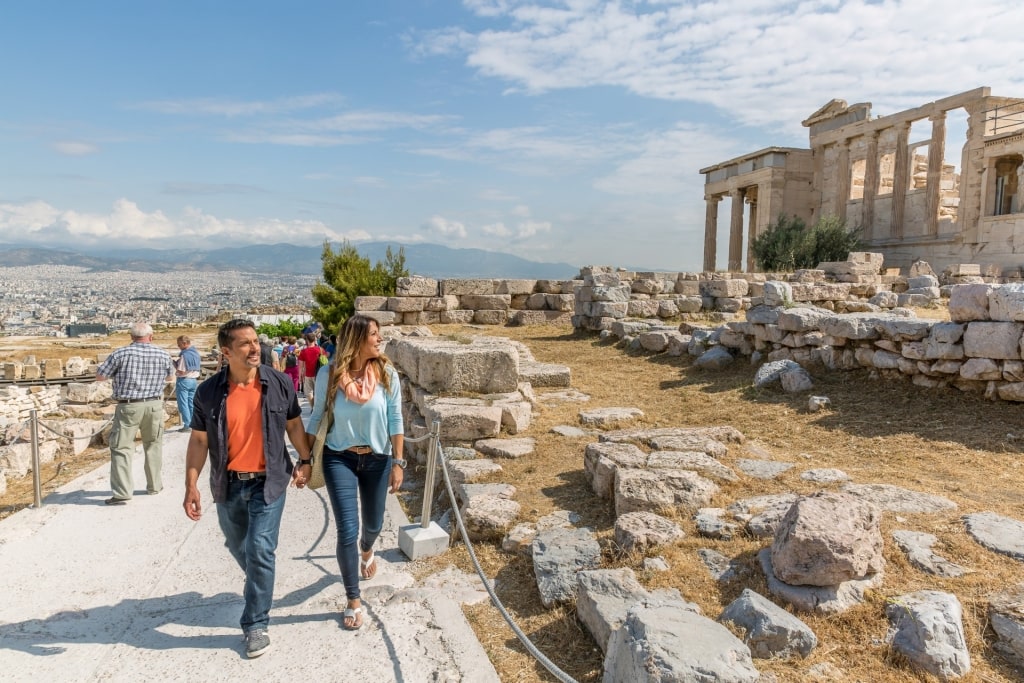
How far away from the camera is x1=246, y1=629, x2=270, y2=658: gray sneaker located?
372 centimetres

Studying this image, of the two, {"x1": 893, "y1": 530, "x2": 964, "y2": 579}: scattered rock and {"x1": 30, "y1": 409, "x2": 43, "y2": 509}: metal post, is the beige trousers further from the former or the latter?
{"x1": 893, "y1": 530, "x2": 964, "y2": 579}: scattered rock

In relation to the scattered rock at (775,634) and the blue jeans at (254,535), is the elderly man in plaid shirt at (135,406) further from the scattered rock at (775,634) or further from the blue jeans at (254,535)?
the scattered rock at (775,634)

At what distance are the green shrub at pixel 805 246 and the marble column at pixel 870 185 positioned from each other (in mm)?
2521

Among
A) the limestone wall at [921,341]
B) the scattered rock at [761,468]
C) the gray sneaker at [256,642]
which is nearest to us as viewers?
the gray sneaker at [256,642]

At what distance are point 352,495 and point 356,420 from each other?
47 cm

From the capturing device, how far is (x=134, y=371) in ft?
23.0

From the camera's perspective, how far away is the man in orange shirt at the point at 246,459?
3777 mm

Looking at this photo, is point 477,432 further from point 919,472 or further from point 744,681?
point 744,681

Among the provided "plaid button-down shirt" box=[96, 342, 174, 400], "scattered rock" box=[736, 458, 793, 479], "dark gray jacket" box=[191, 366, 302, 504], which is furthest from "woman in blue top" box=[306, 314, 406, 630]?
"plaid button-down shirt" box=[96, 342, 174, 400]

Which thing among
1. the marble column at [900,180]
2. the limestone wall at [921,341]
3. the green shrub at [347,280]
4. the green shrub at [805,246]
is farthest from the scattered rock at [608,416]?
the marble column at [900,180]

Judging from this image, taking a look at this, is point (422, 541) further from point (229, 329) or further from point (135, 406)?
point (135, 406)

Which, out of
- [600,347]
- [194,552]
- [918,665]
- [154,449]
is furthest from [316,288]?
[918,665]

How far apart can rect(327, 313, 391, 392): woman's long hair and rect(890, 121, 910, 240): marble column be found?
102 feet

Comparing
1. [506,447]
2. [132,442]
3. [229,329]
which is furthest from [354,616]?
[132,442]
